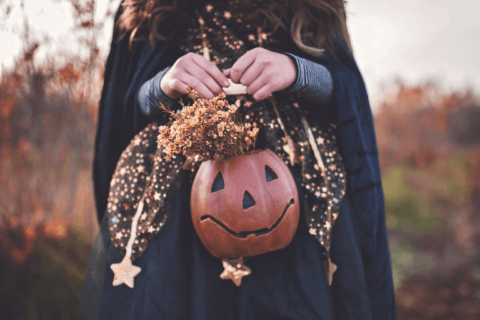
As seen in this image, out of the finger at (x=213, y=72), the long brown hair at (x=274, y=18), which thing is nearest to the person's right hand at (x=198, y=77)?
the finger at (x=213, y=72)

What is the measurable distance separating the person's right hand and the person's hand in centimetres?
4

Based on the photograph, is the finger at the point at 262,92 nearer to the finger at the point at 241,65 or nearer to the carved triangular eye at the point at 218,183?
the finger at the point at 241,65

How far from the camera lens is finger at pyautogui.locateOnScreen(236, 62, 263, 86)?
0.83 m

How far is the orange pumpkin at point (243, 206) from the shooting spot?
763 millimetres

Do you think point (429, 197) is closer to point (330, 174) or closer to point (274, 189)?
point (330, 174)

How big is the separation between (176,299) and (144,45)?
3.10 ft

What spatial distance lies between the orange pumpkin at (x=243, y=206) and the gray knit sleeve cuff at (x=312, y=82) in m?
0.26

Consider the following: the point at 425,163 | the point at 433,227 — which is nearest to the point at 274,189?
the point at 433,227

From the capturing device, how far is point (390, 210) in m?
4.38

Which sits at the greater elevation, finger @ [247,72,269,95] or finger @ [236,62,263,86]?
finger @ [236,62,263,86]

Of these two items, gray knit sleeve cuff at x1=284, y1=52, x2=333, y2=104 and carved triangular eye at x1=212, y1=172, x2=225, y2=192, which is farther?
gray knit sleeve cuff at x1=284, y1=52, x2=333, y2=104

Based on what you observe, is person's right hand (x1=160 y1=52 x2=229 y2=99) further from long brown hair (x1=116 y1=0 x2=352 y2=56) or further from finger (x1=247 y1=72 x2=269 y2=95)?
long brown hair (x1=116 y1=0 x2=352 y2=56)

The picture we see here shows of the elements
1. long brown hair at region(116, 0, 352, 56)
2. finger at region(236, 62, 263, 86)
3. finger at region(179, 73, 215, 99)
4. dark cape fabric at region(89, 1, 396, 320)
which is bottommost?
dark cape fabric at region(89, 1, 396, 320)

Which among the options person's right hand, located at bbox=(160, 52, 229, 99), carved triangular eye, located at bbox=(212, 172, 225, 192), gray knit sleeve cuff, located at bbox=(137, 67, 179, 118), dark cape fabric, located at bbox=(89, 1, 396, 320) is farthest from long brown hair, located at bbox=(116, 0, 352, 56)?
carved triangular eye, located at bbox=(212, 172, 225, 192)
